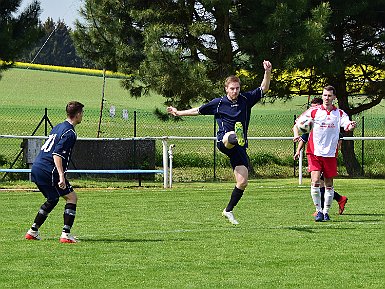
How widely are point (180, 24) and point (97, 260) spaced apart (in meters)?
21.7

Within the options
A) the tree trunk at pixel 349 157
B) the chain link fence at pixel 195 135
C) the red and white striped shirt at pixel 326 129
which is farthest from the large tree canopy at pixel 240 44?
the red and white striped shirt at pixel 326 129

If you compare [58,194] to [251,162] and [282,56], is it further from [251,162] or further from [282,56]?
[251,162]

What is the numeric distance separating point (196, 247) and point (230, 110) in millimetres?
3003

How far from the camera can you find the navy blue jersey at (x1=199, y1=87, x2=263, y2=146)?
13.8m

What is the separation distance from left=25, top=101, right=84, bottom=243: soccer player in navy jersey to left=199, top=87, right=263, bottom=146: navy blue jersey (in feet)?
8.63

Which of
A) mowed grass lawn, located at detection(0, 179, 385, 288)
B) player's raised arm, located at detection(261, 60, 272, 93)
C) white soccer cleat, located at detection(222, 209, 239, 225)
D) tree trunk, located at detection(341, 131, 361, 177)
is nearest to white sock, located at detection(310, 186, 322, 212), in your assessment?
mowed grass lawn, located at detection(0, 179, 385, 288)

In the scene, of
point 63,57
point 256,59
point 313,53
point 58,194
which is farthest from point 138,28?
point 63,57

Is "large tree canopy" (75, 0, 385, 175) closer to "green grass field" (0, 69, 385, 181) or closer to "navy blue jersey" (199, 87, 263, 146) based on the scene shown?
"green grass field" (0, 69, 385, 181)

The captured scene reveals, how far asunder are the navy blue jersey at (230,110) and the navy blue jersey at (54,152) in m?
2.72

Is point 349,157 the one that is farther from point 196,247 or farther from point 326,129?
point 196,247

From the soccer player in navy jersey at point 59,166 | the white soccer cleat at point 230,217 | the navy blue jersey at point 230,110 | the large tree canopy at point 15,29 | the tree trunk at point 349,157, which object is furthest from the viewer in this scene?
the tree trunk at point 349,157

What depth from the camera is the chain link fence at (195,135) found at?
32.9 m

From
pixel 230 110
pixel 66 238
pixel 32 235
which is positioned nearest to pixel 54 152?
pixel 66 238

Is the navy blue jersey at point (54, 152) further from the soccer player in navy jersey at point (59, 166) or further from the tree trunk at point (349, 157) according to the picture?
the tree trunk at point (349, 157)
